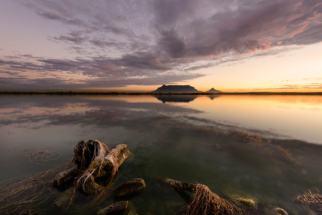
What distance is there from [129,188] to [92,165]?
2.30 metres

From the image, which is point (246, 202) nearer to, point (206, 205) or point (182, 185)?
point (206, 205)

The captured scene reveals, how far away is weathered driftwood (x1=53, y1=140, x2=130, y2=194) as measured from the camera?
17.9ft

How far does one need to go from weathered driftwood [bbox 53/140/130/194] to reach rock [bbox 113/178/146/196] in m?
0.94

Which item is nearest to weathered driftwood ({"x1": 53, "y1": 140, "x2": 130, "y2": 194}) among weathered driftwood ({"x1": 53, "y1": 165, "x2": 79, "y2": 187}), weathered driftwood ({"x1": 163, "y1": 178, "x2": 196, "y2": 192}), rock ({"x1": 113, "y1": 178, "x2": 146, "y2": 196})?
weathered driftwood ({"x1": 53, "y1": 165, "x2": 79, "y2": 187})

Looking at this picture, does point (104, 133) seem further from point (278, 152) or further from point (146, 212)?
point (278, 152)

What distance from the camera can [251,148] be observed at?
962cm

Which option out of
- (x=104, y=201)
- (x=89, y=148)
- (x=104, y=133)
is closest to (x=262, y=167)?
(x=104, y=201)

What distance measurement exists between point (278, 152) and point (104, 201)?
11.9 m

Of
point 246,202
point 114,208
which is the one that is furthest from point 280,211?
point 114,208

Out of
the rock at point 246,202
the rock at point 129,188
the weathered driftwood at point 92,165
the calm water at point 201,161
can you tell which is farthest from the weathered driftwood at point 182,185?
the weathered driftwood at point 92,165

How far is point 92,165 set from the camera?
610 cm

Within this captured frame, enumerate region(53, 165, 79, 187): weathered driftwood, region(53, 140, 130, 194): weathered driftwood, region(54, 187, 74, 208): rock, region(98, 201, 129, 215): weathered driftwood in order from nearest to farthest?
1. region(98, 201, 129, 215): weathered driftwood
2. region(54, 187, 74, 208): rock
3. region(53, 140, 130, 194): weathered driftwood
4. region(53, 165, 79, 187): weathered driftwood

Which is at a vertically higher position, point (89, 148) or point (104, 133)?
point (89, 148)

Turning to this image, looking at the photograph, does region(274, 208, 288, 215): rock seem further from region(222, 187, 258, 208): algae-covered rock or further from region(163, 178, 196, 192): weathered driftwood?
region(163, 178, 196, 192): weathered driftwood
